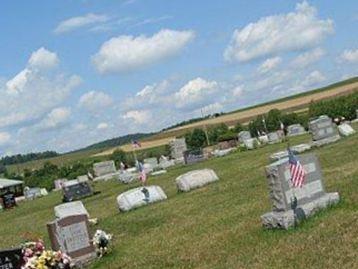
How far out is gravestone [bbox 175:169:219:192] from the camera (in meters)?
26.3

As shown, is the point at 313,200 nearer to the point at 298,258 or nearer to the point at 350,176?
the point at 298,258

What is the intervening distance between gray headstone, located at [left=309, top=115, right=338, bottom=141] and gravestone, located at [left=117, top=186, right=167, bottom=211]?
1337 cm

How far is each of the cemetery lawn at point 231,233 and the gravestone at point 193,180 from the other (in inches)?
42.2

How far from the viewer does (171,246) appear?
14.7m

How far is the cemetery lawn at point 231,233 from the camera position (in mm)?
11297

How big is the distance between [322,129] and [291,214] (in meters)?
23.3

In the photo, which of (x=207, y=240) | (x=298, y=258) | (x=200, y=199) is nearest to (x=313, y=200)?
(x=207, y=240)

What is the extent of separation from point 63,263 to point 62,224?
5.80 ft

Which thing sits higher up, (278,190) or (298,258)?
(278,190)

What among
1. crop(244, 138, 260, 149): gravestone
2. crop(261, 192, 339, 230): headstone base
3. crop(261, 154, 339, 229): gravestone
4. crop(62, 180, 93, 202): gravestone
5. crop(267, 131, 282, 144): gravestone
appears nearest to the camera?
crop(261, 192, 339, 230): headstone base

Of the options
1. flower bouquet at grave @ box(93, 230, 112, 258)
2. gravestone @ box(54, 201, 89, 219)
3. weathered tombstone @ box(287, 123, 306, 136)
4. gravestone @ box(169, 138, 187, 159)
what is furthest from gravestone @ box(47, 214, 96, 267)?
weathered tombstone @ box(287, 123, 306, 136)

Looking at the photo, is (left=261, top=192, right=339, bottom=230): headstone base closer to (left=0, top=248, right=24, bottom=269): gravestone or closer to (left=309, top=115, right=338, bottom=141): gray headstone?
(left=0, top=248, right=24, bottom=269): gravestone

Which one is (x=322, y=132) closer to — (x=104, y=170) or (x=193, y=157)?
(x=193, y=157)

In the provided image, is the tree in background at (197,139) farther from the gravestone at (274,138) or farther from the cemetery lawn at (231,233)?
the cemetery lawn at (231,233)
